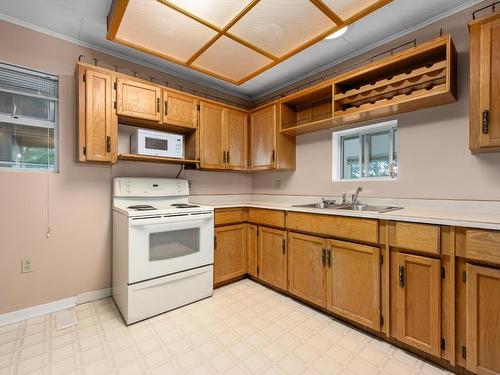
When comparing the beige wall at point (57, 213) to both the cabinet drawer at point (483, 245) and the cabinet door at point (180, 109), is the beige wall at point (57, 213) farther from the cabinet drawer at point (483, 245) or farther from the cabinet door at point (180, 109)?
the cabinet drawer at point (483, 245)

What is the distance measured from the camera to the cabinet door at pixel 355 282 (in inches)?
68.2

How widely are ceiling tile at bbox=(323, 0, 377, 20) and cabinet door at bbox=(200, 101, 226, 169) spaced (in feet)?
5.25

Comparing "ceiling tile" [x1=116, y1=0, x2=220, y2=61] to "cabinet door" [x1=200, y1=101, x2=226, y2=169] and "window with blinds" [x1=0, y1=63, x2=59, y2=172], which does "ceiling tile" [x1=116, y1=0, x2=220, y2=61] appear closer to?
"cabinet door" [x1=200, y1=101, x2=226, y2=169]

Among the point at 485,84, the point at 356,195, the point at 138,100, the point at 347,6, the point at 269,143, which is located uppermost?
the point at 347,6

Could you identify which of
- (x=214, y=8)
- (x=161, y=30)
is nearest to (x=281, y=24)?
(x=214, y=8)

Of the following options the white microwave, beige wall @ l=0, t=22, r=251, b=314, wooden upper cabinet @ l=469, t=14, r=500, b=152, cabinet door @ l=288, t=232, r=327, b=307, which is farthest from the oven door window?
wooden upper cabinet @ l=469, t=14, r=500, b=152

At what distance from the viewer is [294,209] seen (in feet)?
7.52

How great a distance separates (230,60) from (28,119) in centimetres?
192

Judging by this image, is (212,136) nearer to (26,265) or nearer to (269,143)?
(269,143)

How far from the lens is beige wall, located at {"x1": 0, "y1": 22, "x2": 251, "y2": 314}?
1.97 meters

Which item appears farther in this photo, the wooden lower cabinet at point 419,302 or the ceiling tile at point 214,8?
the ceiling tile at point 214,8

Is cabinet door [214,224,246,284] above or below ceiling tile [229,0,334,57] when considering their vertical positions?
below

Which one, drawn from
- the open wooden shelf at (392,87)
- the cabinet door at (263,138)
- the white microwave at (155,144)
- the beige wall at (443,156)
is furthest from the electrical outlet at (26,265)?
the beige wall at (443,156)

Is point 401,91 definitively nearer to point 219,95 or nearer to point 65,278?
point 219,95
